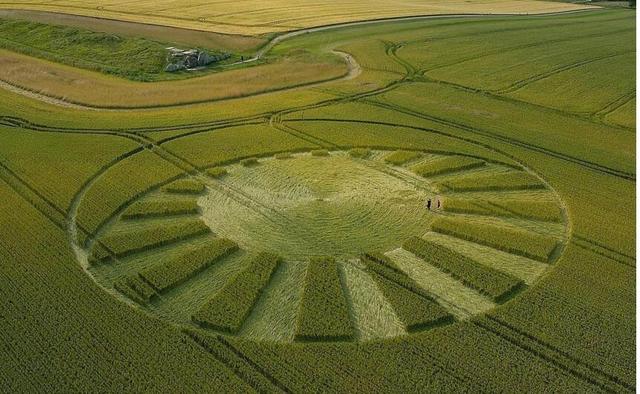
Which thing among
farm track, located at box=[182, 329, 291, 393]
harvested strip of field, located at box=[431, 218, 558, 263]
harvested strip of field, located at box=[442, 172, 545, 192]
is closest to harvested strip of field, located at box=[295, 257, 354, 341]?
farm track, located at box=[182, 329, 291, 393]

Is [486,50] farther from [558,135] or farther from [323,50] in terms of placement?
[558,135]

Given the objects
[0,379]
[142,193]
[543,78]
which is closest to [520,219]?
[142,193]

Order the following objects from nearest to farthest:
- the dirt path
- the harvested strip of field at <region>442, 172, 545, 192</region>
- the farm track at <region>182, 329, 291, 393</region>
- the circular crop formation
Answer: the farm track at <region>182, 329, 291, 393</region>, the circular crop formation, the harvested strip of field at <region>442, 172, 545, 192</region>, the dirt path

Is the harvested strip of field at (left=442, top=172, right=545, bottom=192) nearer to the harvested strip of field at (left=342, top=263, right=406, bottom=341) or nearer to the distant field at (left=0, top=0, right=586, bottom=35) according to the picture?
the harvested strip of field at (left=342, top=263, right=406, bottom=341)

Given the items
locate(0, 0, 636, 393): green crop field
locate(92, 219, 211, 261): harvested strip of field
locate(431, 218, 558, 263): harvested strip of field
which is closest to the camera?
locate(0, 0, 636, 393): green crop field

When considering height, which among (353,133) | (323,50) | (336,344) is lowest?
(336,344)

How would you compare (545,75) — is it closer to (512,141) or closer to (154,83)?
(512,141)
